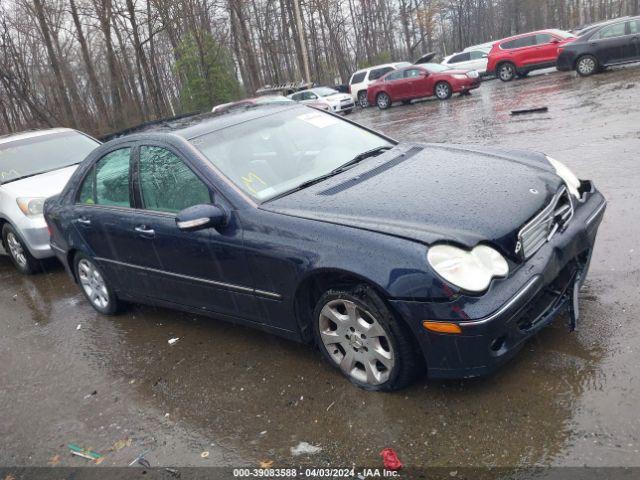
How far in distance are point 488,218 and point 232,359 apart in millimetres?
2116

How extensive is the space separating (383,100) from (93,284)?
19184 millimetres

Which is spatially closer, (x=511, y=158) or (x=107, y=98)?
(x=511, y=158)

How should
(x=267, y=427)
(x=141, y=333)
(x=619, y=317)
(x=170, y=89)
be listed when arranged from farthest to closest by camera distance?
(x=170, y=89)
(x=141, y=333)
(x=619, y=317)
(x=267, y=427)

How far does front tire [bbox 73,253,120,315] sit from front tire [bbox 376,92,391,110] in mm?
18836

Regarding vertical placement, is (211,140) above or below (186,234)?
above

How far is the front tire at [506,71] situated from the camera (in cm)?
2262

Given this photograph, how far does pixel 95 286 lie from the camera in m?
5.43

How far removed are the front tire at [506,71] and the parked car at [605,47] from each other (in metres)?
4.54

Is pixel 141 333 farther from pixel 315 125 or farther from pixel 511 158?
pixel 511 158

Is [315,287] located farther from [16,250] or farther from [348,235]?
[16,250]

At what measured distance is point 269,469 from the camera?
3.00 meters

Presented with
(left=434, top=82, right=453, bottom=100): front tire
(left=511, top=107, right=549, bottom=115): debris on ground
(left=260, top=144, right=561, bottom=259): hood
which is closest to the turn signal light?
(left=260, top=144, right=561, bottom=259): hood

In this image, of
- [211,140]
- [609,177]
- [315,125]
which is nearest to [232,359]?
[211,140]

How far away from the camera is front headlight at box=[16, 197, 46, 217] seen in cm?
706
